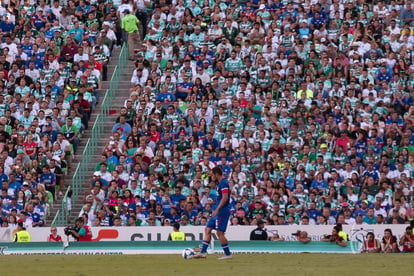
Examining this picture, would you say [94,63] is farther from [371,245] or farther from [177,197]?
[371,245]

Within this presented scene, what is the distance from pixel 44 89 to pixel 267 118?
8.41 meters

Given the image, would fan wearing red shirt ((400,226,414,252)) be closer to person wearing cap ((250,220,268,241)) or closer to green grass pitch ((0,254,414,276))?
green grass pitch ((0,254,414,276))

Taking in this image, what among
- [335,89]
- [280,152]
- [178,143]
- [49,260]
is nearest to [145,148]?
[178,143]

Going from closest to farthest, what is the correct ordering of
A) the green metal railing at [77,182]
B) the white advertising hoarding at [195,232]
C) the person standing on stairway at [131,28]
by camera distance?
the white advertising hoarding at [195,232]
the green metal railing at [77,182]
the person standing on stairway at [131,28]

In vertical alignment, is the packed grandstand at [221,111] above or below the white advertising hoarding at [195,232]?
above

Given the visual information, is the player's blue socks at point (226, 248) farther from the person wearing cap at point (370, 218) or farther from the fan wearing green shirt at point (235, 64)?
the fan wearing green shirt at point (235, 64)

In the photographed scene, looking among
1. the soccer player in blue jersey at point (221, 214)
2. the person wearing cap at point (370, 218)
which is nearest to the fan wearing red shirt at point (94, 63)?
the person wearing cap at point (370, 218)

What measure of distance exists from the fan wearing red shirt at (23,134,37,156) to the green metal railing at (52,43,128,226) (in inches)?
62.2

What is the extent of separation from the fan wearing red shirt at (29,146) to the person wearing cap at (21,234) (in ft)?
16.5

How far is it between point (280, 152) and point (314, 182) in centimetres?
172

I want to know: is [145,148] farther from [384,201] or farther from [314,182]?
[384,201]

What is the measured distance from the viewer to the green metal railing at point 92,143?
33.2 metres

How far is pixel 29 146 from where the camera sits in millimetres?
34750

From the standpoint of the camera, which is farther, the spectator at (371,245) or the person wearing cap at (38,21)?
the person wearing cap at (38,21)
